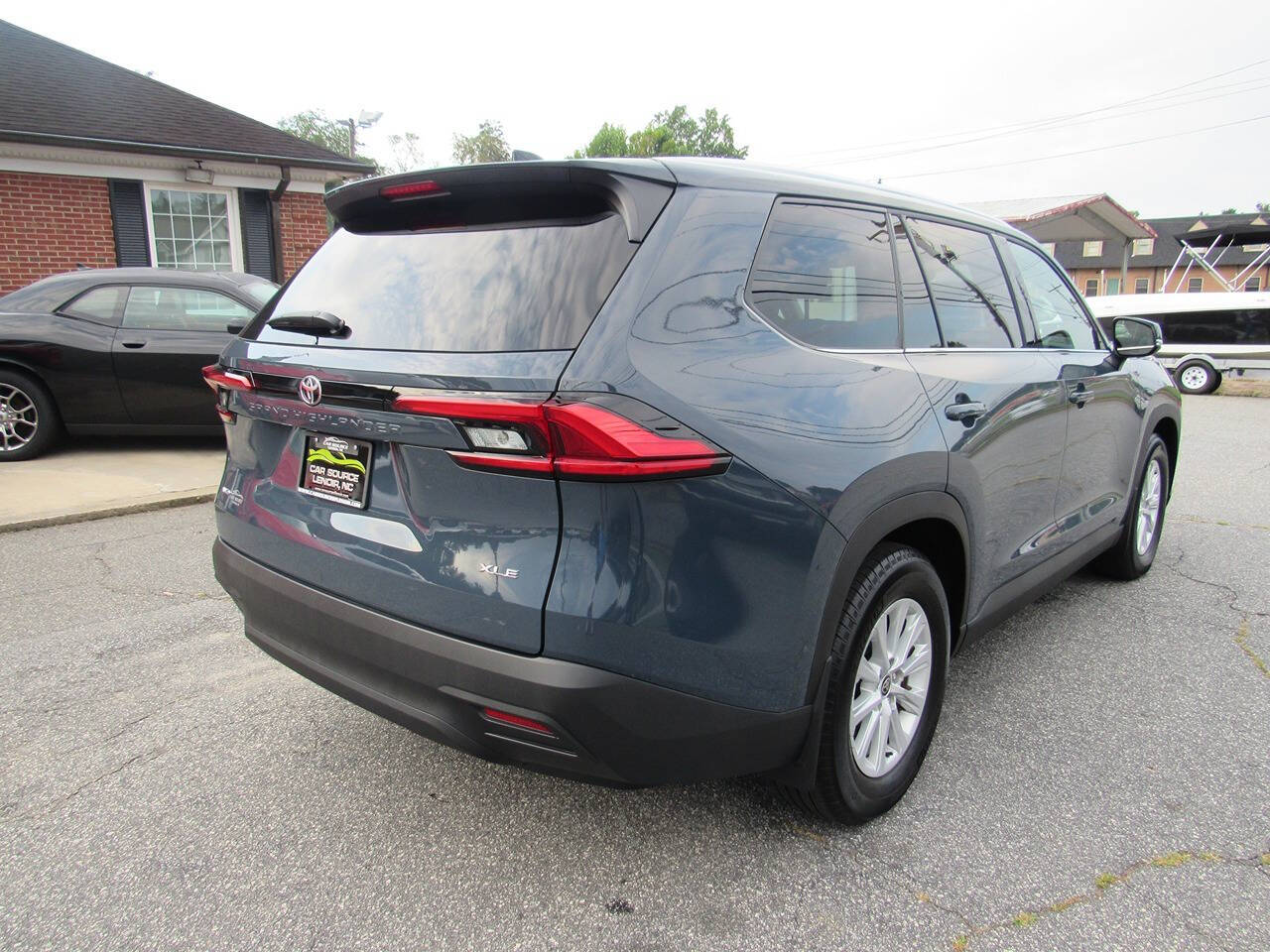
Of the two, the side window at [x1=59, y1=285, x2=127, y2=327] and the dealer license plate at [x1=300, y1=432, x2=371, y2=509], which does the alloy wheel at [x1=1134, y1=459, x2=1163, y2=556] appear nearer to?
the dealer license plate at [x1=300, y1=432, x2=371, y2=509]

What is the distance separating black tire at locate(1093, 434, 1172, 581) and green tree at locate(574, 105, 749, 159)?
176ft

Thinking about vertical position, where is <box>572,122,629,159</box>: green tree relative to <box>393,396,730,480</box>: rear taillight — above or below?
above

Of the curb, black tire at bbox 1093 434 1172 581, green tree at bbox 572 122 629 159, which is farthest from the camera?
green tree at bbox 572 122 629 159

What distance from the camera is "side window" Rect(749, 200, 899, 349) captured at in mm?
2215

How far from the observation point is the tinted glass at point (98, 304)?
280 inches

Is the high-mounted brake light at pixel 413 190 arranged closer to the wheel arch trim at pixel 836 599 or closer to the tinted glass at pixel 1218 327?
the wheel arch trim at pixel 836 599

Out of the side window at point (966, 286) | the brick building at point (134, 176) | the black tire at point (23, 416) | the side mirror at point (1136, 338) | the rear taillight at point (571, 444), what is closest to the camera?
the rear taillight at point (571, 444)

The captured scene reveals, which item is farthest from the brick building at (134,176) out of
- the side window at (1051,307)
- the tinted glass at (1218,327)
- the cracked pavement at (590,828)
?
the tinted glass at (1218,327)

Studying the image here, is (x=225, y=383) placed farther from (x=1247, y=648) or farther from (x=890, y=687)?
(x=1247, y=648)

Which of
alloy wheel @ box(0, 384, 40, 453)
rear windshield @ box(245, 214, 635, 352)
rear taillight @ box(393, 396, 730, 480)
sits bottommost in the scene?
alloy wheel @ box(0, 384, 40, 453)

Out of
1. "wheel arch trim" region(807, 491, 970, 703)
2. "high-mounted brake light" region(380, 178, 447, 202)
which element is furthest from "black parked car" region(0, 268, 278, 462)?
"wheel arch trim" region(807, 491, 970, 703)

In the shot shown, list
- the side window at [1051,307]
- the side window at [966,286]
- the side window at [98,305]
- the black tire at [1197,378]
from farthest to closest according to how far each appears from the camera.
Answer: the black tire at [1197,378] → the side window at [98,305] → the side window at [1051,307] → the side window at [966,286]

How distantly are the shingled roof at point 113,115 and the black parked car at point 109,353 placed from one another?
4.57 meters

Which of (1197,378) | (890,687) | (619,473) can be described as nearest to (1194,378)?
(1197,378)
